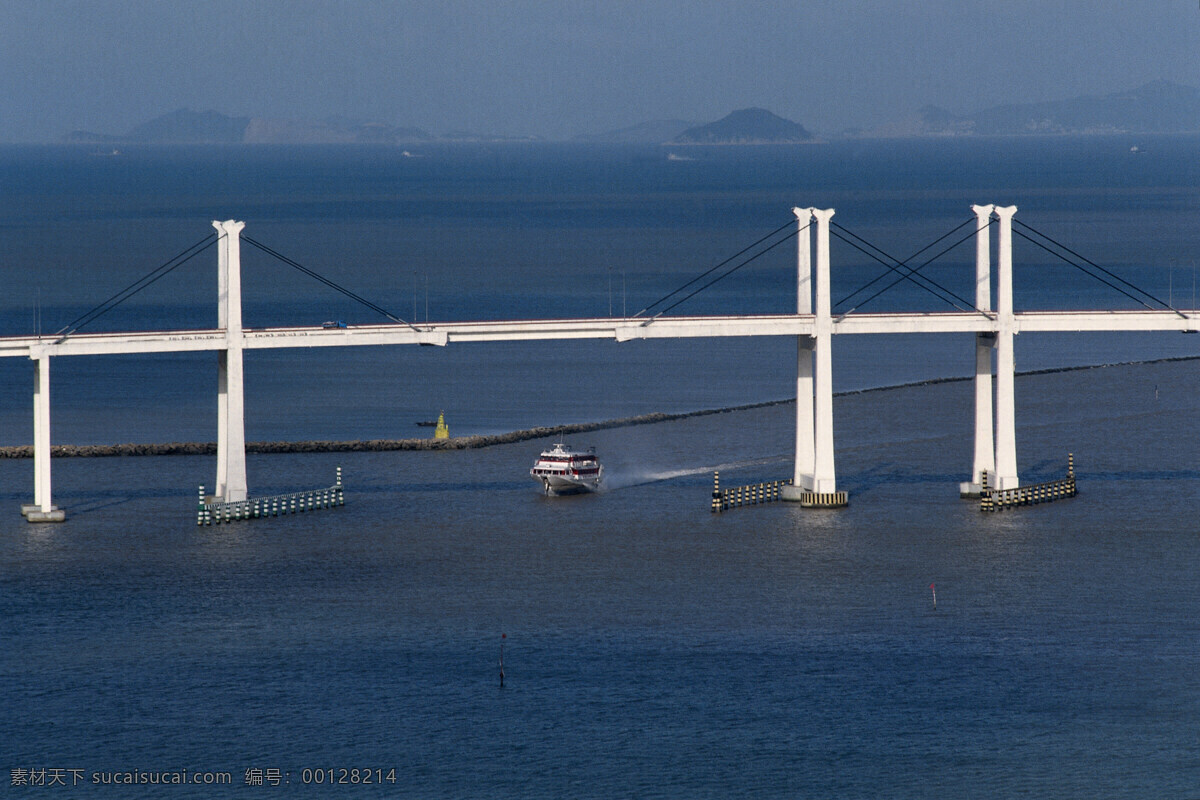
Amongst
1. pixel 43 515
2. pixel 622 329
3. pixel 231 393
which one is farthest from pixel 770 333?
pixel 43 515

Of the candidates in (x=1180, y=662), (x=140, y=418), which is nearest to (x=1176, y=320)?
(x=1180, y=662)

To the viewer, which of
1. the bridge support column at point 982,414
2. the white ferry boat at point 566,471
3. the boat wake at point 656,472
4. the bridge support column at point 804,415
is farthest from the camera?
the boat wake at point 656,472

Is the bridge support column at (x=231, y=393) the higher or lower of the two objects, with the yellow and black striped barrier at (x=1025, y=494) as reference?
higher

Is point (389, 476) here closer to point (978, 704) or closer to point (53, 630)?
point (53, 630)

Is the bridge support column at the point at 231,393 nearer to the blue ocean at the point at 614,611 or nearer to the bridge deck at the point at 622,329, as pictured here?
the bridge deck at the point at 622,329

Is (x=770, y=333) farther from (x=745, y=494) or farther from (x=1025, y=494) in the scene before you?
(x=1025, y=494)

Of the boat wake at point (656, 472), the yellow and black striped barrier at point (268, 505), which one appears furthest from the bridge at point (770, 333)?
the boat wake at point (656, 472)
